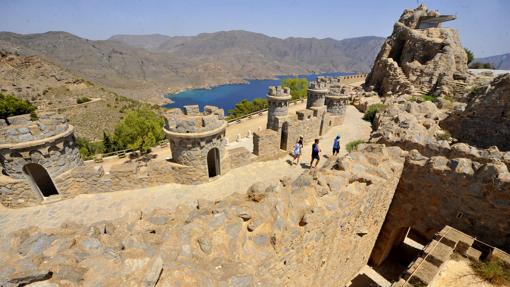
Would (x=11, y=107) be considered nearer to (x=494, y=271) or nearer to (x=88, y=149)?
(x=88, y=149)

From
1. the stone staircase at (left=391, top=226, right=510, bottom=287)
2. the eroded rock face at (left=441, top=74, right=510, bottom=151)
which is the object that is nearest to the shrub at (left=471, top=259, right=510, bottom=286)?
the stone staircase at (left=391, top=226, right=510, bottom=287)

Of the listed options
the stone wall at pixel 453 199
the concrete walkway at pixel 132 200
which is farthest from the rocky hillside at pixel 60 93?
the stone wall at pixel 453 199

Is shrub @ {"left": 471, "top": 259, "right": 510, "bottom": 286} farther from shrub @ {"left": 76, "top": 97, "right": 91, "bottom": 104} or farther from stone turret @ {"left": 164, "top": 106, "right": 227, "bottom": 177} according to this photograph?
shrub @ {"left": 76, "top": 97, "right": 91, "bottom": 104}

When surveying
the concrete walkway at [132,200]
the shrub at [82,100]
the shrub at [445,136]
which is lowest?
the shrub at [82,100]

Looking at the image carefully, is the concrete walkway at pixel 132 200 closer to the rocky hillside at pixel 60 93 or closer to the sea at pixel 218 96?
the rocky hillside at pixel 60 93

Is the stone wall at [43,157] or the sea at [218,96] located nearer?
the stone wall at [43,157]

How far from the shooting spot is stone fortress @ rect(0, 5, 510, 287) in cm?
384

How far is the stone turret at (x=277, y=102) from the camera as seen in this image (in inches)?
670

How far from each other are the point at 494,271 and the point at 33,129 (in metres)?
15.8

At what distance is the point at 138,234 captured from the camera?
4.55 meters

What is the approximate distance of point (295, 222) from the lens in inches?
206

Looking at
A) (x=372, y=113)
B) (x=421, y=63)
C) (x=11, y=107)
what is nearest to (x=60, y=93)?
(x=11, y=107)

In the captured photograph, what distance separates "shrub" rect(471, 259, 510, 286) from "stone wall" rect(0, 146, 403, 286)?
2.73 meters

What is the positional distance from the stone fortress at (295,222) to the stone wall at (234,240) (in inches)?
1.0
